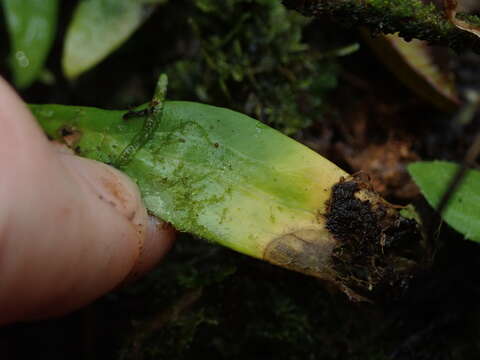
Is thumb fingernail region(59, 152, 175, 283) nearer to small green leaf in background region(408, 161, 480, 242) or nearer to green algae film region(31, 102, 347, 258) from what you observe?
green algae film region(31, 102, 347, 258)

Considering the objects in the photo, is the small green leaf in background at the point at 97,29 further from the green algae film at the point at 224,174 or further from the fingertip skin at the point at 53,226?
the fingertip skin at the point at 53,226

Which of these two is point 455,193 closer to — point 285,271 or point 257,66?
point 285,271

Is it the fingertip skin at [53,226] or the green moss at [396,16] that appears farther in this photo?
the green moss at [396,16]

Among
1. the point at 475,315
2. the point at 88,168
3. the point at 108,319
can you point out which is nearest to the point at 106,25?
the point at 88,168

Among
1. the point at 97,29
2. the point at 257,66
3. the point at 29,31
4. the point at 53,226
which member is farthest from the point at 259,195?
the point at 29,31

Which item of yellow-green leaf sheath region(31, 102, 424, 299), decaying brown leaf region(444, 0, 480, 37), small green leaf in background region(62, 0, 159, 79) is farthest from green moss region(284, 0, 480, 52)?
small green leaf in background region(62, 0, 159, 79)

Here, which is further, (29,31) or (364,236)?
(29,31)

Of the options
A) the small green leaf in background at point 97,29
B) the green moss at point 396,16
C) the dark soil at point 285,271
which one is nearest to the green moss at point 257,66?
the dark soil at point 285,271

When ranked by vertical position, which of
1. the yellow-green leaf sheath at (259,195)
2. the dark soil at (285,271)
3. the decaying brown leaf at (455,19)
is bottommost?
the dark soil at (285,271)
